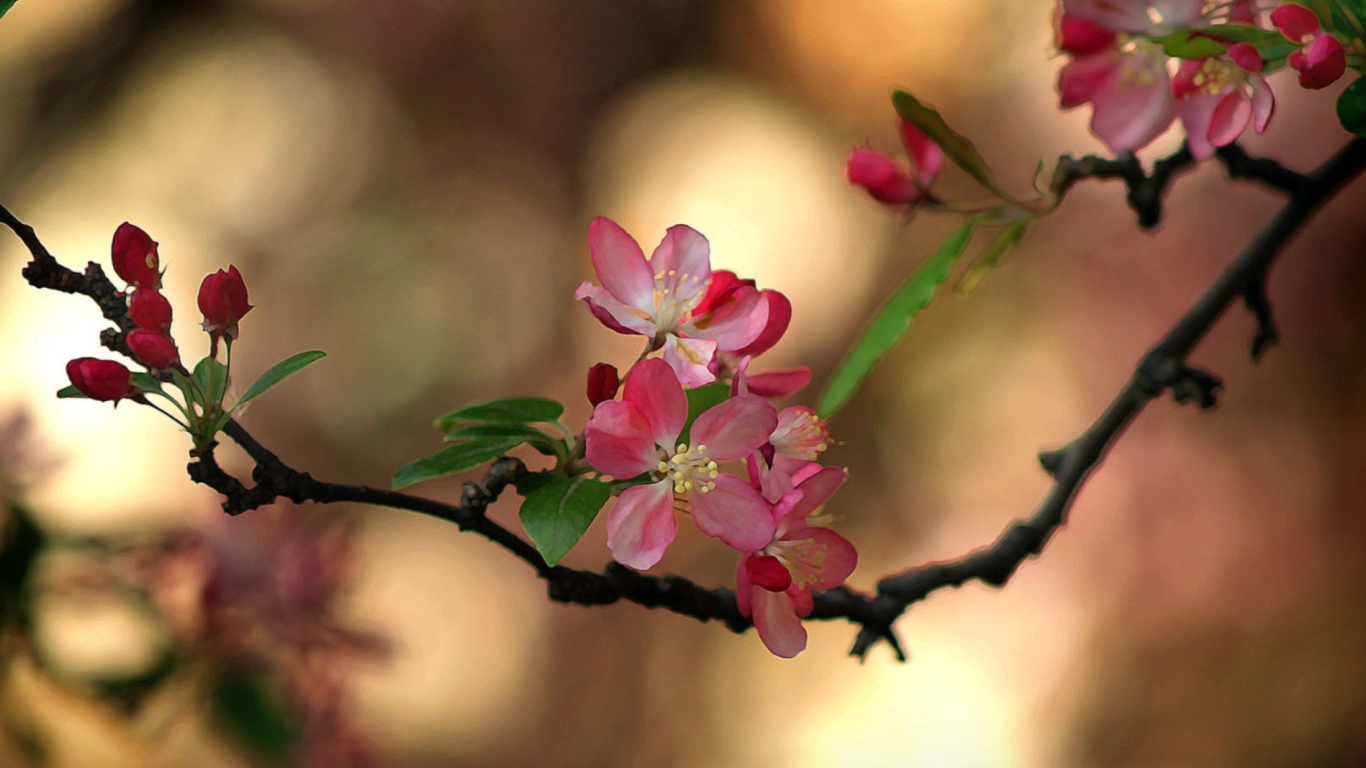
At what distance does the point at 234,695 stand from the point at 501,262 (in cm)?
95

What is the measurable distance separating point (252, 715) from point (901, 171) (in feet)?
1.39

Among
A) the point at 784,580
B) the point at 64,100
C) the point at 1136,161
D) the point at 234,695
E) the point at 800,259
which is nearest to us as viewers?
the point at 784,580

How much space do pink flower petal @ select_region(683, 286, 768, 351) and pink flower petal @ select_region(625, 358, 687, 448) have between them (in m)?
0.03

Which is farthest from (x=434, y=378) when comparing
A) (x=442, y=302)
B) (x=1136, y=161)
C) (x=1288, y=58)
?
(x=1288, y=58)

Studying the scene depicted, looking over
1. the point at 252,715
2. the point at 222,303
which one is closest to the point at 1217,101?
the point at 222,303

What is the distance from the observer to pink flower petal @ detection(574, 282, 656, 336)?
11.0 inches

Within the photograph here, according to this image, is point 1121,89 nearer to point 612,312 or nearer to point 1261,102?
point 1261,102

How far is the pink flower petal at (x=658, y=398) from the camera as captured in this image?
0.26 meters

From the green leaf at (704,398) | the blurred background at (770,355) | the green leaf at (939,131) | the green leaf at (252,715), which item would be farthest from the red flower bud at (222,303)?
the blurred background at (770,355)

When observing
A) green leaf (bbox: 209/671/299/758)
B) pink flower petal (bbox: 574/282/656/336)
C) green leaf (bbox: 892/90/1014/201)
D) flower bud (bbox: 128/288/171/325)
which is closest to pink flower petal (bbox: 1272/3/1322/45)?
green leaf (bbox: 892/90/1014/201)

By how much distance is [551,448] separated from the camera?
292 mm

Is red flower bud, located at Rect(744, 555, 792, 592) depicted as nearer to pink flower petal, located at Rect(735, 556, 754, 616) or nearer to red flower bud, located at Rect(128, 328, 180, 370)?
pink flower petal, located at Rect(735, 556, 754, 616)

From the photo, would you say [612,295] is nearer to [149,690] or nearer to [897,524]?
[149,690]

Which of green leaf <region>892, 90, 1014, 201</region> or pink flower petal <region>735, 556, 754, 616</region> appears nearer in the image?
pink flower petal <region>735, 556, 754, 616</region>
